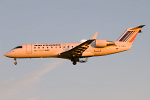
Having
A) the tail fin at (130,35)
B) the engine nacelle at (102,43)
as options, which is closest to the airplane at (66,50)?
the engine nacelle at (102,43)

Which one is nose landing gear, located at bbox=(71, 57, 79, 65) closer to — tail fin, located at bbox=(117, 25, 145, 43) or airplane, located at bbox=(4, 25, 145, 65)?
airplane, located at bbox=(4, 25, 145, 65)

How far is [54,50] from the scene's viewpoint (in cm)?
3703

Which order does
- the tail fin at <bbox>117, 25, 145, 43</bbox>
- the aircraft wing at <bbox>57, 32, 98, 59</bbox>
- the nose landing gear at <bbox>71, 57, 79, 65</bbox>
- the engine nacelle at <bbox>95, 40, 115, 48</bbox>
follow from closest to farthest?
the aircraft wing at <bbox>57, 32, 98, 59</bbox>, the engine nacelle at <bbox>95, 40, 115, 48</bbox>, the nose landing gear at <bbox>71, 57, 79, 65</bbox>, the tail fin at <bbox>117, 25, 145, 43</bbox>

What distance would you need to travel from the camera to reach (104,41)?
120ft

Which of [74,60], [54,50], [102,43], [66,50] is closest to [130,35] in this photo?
[102,43]

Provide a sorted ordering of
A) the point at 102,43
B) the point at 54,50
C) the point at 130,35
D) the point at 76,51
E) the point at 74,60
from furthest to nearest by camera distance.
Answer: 1. the point at 130,35
2. the point at 74,60
3. the point at 54,50
4. the point at 102,43
5. the point at 76,51

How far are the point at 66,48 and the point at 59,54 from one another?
4.87ft

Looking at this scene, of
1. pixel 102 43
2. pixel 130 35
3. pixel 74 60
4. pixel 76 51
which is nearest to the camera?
pixel 76 51

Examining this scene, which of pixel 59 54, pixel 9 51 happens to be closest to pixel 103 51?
pixel 59 54

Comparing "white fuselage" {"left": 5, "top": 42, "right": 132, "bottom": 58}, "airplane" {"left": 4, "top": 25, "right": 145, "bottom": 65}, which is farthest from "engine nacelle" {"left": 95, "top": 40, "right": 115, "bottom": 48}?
"white fuselage" {"left": 5, "top": 42, "right": 132, "bottom": 58}

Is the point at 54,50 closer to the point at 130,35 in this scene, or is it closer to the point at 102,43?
the point at 102,43

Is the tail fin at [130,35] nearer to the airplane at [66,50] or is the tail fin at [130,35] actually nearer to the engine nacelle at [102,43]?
the airplane at [66,50]

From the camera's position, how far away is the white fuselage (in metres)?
36.9

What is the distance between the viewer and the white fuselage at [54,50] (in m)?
36.9
